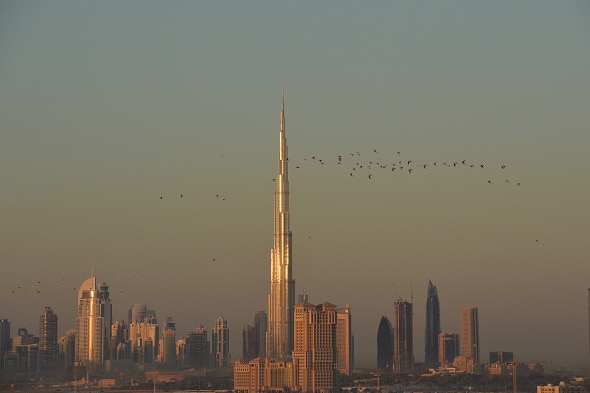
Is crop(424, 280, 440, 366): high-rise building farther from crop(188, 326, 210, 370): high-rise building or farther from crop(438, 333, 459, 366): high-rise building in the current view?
crop(188, 326, 210, 370): high-rise building

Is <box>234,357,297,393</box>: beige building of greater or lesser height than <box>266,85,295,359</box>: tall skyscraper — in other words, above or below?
below

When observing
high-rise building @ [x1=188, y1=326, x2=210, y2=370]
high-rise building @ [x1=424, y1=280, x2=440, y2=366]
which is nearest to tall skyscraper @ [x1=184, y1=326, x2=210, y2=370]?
high-rise building @ [x1=188, y1=326, x2=210, y2=370]

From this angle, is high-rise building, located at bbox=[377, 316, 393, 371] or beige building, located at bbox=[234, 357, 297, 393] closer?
beige building, located at bbox=[234, 357, 297, 393]

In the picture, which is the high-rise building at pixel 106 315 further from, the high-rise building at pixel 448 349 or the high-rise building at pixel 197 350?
the high-rise building at pixel 448 349

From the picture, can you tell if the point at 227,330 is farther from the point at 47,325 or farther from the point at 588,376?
the point at 588,376

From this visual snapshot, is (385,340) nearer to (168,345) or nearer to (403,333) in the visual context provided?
(403,333)

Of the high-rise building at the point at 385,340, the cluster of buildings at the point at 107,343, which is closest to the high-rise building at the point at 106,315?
the cluster of buildings at the point at 107,343

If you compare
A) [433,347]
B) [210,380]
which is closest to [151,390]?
[210,380]
